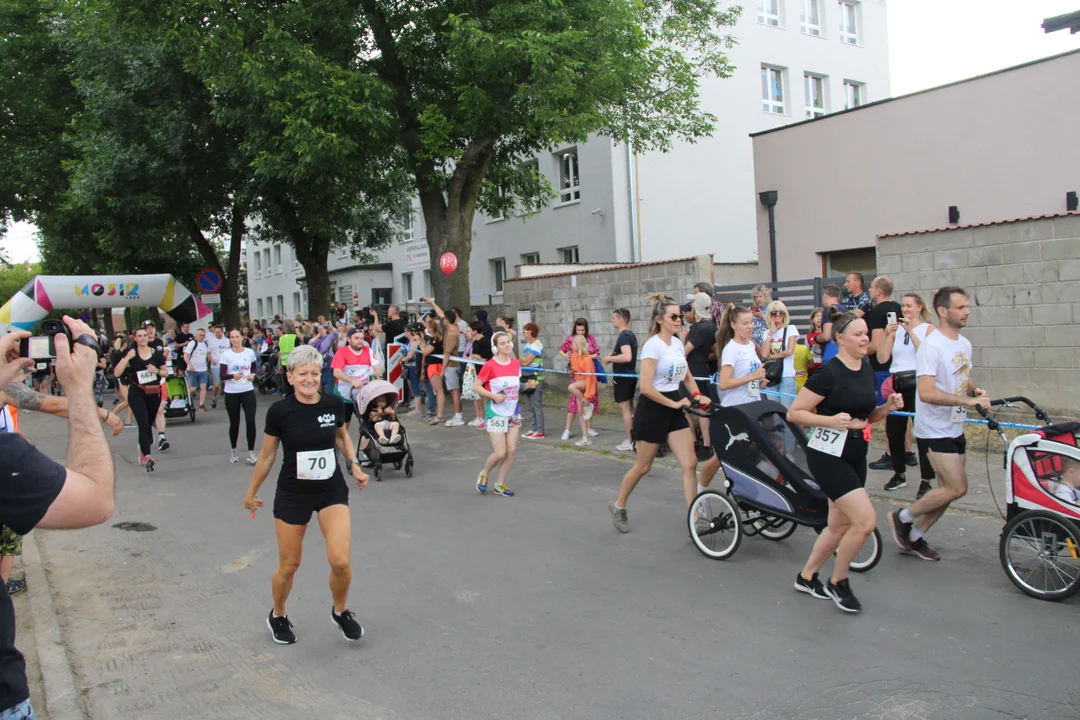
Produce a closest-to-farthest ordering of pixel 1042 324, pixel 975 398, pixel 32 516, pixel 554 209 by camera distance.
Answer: pixel 32 516 < pixel 975 398 < pixel 1042 324 < pixel 554 209

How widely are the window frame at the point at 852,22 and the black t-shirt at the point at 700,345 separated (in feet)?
80.0

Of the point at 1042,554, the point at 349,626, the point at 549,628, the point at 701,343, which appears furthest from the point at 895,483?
the point at 349,626

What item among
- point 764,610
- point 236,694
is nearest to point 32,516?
point 236,694

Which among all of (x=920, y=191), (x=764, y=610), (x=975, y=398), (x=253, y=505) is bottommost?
(x=764, y=610)

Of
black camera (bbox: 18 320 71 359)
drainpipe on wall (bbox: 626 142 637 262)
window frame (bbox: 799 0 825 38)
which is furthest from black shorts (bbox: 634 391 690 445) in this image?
window frame (bbox: 799 0 825 38)

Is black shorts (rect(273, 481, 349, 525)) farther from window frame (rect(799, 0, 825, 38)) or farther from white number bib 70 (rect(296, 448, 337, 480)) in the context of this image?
window frame (rect(799, 0, 825, 38))

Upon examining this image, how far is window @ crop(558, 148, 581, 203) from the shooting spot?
2825 centimetres

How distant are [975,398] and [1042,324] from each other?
20.2ft

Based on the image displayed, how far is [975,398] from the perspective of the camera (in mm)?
5699

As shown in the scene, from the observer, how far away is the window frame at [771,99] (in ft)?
95.7

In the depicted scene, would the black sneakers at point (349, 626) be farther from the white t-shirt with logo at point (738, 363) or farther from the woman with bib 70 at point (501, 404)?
the woman with bib 70 at point (501, 404)

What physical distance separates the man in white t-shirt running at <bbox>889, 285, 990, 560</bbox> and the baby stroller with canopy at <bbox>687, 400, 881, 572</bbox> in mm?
504

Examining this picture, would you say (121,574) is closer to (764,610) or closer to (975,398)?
(764,610)

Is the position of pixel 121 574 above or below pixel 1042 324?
below
